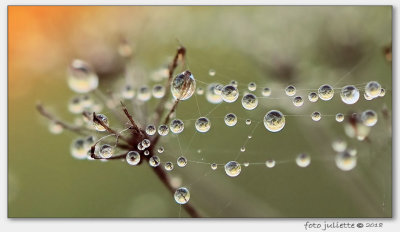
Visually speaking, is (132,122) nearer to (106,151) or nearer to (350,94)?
(106,151)

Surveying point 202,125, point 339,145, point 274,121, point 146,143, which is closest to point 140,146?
point 146,143

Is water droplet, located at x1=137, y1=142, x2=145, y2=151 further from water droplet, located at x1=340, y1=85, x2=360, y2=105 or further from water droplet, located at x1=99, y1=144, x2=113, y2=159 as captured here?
water droplet, located at x1=340, y1=85, x2=360, y2=105

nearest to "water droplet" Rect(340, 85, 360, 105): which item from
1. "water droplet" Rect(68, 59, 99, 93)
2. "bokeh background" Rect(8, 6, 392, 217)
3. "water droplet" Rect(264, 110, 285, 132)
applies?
"water droplet" Rect(264, 110, 285, 132)

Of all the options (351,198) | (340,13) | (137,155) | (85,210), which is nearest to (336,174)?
(351,198)

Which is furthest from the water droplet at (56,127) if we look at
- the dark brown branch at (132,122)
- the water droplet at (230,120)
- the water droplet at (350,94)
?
the water droplet at (350,94)

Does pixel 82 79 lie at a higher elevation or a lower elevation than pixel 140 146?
higher
